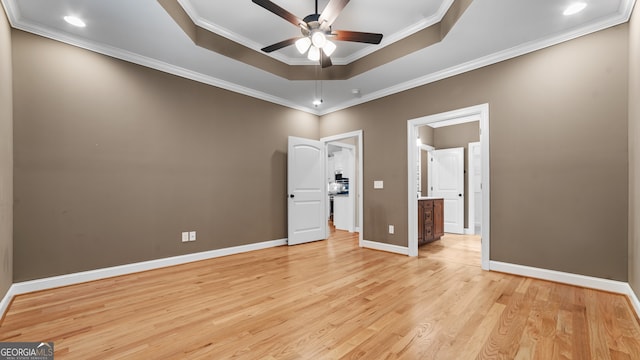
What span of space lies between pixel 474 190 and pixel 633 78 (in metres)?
4.13

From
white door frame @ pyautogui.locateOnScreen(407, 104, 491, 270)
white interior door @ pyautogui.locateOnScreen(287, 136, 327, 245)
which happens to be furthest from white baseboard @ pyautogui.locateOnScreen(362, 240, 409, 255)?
white interior door @ pyautogui.locateOnScreen(287, 136, 327, 245)

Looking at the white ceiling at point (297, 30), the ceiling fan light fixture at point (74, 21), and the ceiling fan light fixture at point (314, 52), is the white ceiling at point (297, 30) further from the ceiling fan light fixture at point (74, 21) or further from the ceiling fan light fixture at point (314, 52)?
the ceiling fan light fixture at point (314, 52)

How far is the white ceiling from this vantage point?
2484 millimetres

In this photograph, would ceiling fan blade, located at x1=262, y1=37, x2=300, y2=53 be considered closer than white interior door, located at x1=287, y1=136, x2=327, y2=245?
Yes

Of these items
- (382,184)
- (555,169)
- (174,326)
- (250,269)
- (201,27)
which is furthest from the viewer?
(382,184)

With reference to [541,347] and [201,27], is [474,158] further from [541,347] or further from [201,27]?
[201,27]

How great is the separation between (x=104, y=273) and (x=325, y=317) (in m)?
2.72

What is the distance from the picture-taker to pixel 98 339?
71.1 inches

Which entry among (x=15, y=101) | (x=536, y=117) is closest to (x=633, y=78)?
(x=536, y=117)

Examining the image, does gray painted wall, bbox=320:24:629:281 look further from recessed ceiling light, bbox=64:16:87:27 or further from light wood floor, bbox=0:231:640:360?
recessed ceiling light, bbox=64:16:87:27

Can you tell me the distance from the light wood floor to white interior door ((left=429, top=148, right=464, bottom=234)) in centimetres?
319

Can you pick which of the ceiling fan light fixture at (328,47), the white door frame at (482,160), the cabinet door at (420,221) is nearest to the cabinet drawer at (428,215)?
the cabinet door at (420,221)

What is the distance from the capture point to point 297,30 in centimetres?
328

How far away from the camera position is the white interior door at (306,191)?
4883 mm
